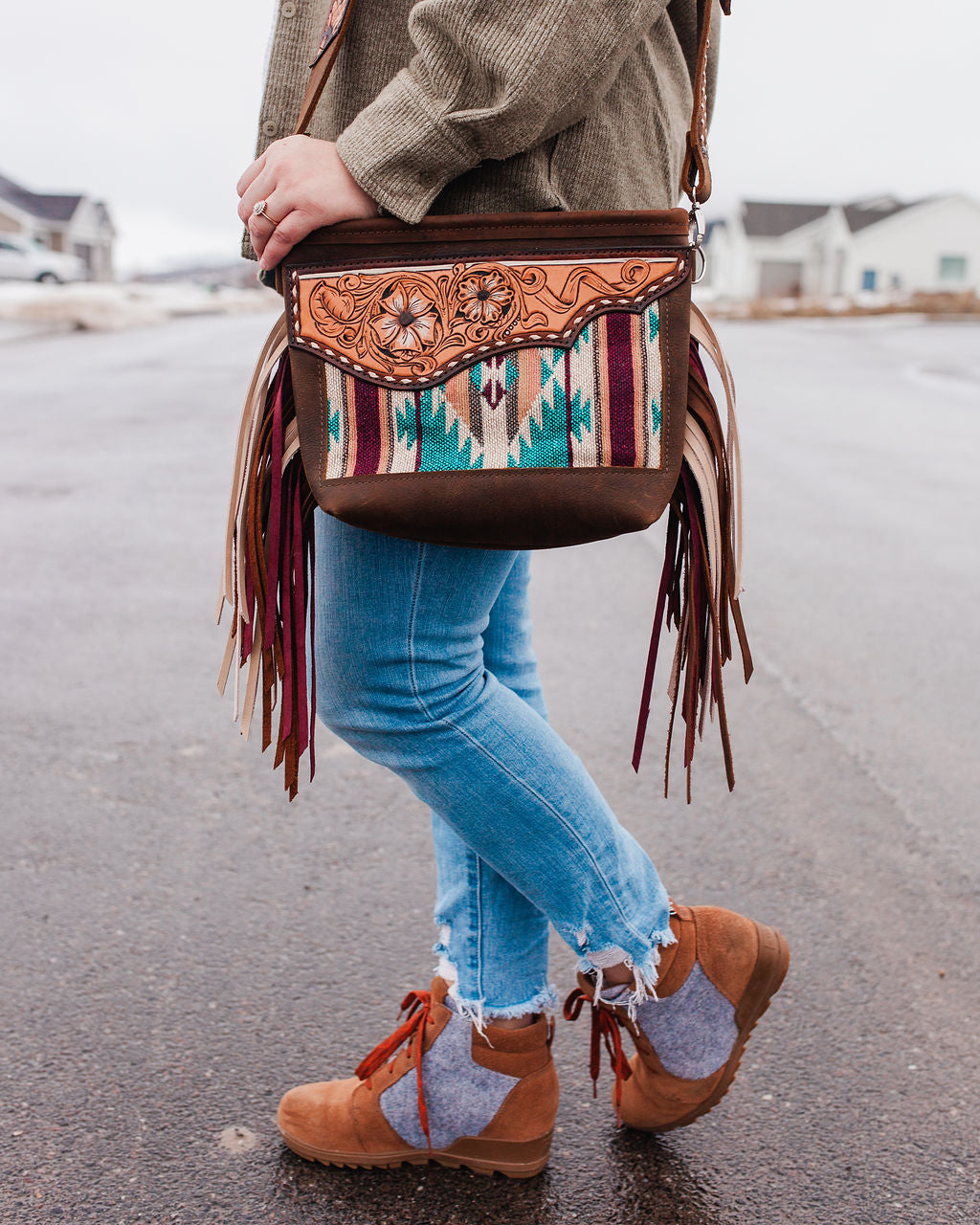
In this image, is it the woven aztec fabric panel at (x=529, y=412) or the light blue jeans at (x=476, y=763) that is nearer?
the woven aztec fabric panel at (x=529, y=412)

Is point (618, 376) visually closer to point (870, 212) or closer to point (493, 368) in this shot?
point (493, 368)

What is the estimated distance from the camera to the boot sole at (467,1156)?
1.47m

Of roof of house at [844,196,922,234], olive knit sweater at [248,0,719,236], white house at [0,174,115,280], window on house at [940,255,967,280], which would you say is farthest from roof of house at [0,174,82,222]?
olive knit sweater at [248,0,719,236]

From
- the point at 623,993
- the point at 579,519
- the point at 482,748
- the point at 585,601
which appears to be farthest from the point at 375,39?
the point at 585,601

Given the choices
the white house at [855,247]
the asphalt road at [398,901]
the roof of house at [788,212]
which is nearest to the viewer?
the asphalt road at [398,901]

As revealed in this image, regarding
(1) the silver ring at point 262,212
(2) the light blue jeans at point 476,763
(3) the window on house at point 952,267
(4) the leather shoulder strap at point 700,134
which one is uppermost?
(4) the leather shoulder strap at point 700,134

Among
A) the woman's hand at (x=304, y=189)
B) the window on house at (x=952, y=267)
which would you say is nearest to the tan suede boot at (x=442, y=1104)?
the woman's hand at (x=304, y=189)

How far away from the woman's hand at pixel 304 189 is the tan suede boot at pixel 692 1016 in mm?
910

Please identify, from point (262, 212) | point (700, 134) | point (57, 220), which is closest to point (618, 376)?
point (700, 134)

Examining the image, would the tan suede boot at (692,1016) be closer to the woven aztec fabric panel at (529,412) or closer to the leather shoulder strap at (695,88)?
the woven aztec fabric panel at (529,412)

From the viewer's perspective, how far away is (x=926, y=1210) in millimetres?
1427

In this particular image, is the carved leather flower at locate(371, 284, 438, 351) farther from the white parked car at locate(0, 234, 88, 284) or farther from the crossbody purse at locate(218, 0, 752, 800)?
the white parked car at locate(0, 234, 88, 284)

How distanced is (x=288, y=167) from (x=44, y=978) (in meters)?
1.37

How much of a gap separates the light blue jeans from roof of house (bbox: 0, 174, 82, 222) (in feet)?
187
